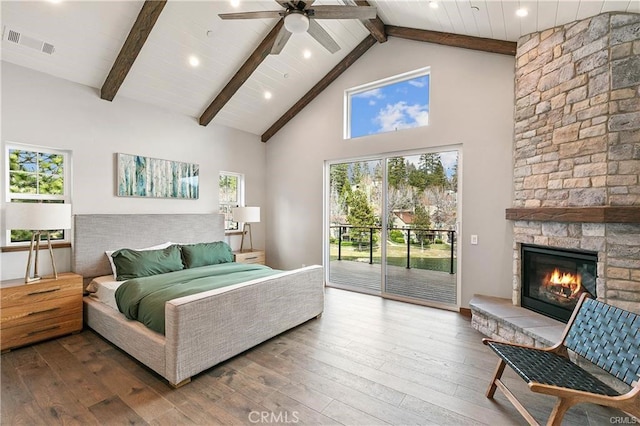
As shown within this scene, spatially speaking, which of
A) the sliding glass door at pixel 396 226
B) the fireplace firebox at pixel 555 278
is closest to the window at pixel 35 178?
the sliding glass door at pixel 396 226

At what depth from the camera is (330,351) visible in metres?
2.97

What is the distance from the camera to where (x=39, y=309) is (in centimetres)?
315

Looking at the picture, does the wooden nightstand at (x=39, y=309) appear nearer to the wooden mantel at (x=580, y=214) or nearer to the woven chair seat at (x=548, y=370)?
the woven chair seat at (x=548, y=370)

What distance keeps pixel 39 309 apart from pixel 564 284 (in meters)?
5.58

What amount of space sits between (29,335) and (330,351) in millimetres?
3118

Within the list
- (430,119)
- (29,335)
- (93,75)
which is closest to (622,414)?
(430,119)

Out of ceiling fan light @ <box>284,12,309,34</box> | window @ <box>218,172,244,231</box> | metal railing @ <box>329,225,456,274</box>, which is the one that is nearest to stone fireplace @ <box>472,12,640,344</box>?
metal railing @ <box>329,225,456,274</box>

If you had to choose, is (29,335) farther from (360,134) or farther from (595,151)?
(595,151)

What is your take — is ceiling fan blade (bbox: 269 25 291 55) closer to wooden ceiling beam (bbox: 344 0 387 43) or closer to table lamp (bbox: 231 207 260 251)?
wooden ceiling beam (bbox: 344 0 387 43)

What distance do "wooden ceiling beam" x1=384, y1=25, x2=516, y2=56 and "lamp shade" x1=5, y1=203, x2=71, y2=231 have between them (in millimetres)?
4939

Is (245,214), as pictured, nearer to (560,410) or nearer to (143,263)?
(143,263)

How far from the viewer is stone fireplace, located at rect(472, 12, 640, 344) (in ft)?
8.51

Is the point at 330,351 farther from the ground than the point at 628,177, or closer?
closer

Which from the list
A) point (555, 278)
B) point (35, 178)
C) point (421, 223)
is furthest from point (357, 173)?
point (35, 178)
